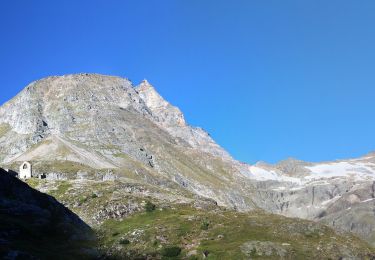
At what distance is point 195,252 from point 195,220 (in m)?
20.1

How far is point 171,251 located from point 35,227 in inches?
942

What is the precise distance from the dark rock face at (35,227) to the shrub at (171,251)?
13.2 metres

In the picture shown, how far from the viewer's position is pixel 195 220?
104000mm

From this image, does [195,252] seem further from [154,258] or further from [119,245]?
[119,245]

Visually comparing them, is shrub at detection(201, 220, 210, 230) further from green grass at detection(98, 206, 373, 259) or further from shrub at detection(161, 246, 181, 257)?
shrub at detection(161, 246, 181, 257)

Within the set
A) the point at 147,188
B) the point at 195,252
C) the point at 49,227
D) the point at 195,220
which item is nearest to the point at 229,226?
the point at 195,220

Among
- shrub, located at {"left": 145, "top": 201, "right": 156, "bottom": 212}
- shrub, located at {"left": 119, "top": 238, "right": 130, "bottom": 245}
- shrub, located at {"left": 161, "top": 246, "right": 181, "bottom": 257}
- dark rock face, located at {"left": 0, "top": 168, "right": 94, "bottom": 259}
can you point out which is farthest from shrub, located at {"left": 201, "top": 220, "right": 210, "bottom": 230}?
dark rock face, located at {"left": 0, "top": 168, "right": 94, "bottom": 259}

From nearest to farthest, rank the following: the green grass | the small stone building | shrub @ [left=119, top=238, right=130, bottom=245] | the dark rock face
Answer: the dark rock face
the green grass
shrub @ [left=119, top=238, right=130, bottom=245]
the small stone building

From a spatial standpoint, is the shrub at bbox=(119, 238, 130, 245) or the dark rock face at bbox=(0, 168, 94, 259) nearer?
the dark rock face at bbox=(0, 168, 94, 259)

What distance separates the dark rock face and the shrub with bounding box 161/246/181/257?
43.3 ft

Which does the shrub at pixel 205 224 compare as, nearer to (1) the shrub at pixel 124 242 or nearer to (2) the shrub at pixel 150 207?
(1) the shrub at pixel 124 242

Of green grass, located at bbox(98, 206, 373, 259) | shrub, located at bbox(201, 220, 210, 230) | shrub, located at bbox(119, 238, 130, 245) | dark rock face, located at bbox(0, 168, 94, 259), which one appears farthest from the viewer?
shrub, located at bbox(201, 220, 210, 230)

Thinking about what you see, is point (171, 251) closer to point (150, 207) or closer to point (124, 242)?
point (124, 242)

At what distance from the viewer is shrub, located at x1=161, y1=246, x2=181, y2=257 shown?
83.3 metres
